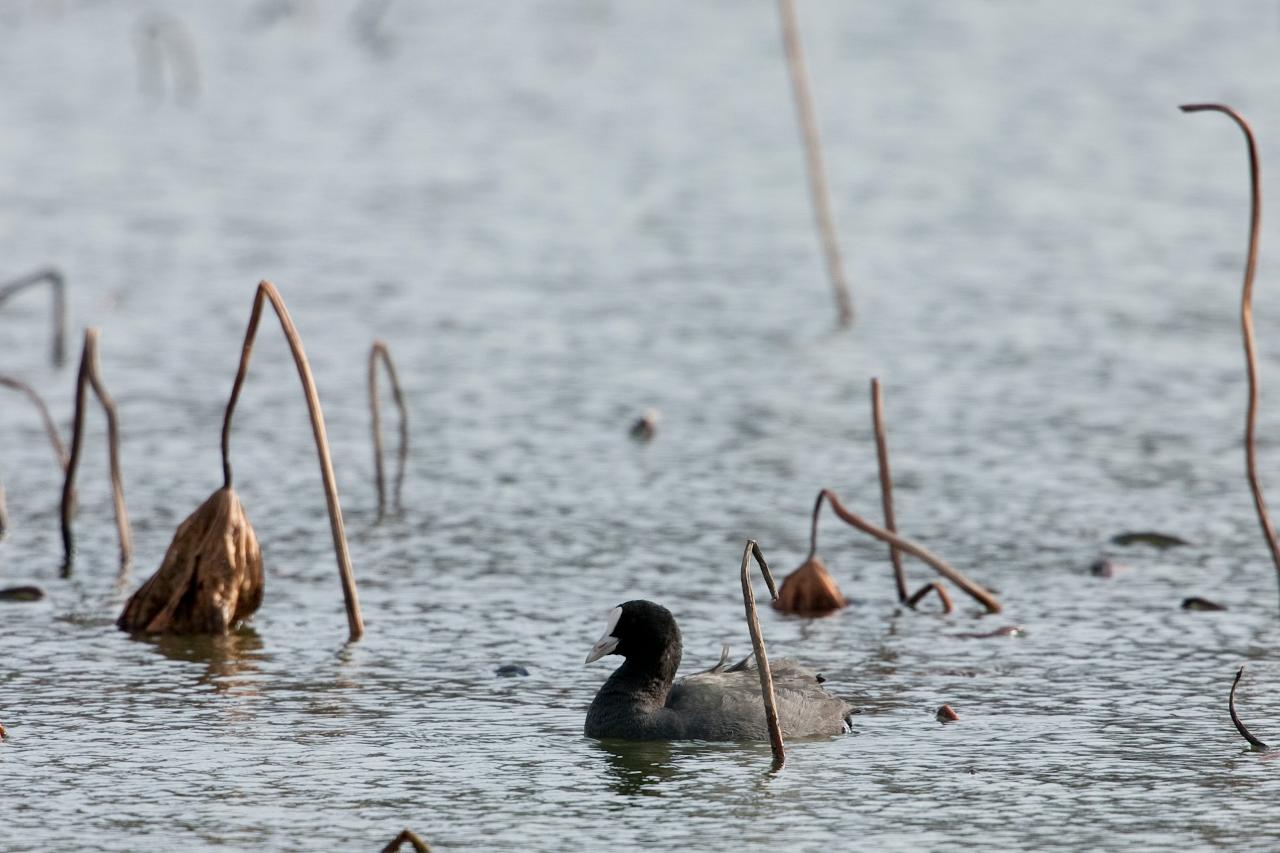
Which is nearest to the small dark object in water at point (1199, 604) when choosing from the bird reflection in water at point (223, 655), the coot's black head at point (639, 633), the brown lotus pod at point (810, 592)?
the brown lotus pod at point (810, 592)

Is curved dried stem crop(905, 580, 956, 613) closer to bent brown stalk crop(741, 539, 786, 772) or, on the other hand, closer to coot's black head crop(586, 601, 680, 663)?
coot's black head crop(586, 601, 680, 663)

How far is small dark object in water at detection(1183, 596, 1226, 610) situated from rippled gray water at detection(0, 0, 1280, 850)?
133 millimetres

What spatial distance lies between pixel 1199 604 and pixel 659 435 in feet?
16.9

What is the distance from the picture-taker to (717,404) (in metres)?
16.7

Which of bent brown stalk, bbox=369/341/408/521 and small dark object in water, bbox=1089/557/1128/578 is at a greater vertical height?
bent brown stalk, bbox=369/341/408/521

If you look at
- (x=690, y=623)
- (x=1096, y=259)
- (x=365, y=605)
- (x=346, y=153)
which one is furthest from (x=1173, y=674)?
(x=346, y=153)

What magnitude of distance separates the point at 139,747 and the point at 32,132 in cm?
2212

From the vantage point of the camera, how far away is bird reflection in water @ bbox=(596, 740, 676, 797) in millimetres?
8500

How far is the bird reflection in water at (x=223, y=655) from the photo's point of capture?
10062 millimetres

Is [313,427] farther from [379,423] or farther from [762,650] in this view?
[379,423]

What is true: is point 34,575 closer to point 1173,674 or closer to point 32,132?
point 1173,674

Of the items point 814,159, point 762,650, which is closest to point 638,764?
point 762,650

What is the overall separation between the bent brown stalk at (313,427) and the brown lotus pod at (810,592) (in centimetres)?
214

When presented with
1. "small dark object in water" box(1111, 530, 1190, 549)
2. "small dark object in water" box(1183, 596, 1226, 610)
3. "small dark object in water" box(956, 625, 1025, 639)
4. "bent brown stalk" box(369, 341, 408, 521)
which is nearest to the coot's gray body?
"small dark object in water" box(956, 625, 1025, 639)
